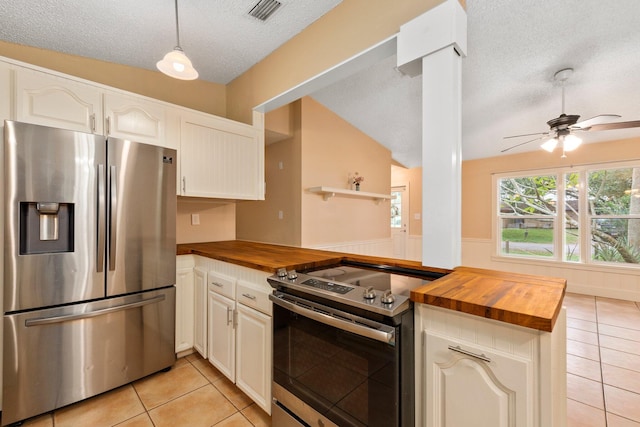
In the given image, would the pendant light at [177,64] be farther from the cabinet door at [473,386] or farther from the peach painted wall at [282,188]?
the cabinet door at [473,386]

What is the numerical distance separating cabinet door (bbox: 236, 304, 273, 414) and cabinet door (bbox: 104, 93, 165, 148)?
5.10 feet

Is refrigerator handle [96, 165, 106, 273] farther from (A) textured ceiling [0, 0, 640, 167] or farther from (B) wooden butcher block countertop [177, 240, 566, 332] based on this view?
(A) textured ceiling [0, 0, 640, 167]

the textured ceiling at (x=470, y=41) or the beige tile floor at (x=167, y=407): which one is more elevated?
the textured ceiling at (x=470, y=41)

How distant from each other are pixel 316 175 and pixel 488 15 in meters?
2.54

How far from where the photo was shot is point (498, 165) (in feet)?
16.9

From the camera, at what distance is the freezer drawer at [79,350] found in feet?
5.23

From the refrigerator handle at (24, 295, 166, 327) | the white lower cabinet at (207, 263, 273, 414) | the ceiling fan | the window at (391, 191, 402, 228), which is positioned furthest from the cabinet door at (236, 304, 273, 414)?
the window at (391, 191, 402, 228)

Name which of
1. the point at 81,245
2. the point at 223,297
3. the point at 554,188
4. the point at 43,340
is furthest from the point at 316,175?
the point at 554,188

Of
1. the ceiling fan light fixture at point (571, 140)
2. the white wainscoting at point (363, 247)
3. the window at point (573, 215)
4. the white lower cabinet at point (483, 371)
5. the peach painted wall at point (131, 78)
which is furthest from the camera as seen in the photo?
the white wainscoting at point (363, 247)

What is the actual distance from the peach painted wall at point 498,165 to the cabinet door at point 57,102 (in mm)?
5753

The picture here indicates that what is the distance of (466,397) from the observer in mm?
992

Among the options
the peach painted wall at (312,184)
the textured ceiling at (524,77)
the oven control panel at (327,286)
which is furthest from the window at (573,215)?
the oven control panel at (327,286)

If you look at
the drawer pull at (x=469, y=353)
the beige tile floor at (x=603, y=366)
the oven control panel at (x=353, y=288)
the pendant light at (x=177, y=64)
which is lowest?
the beige tile floor at (x=603, y=366)

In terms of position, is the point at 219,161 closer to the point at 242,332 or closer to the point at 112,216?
the point at 112,216
